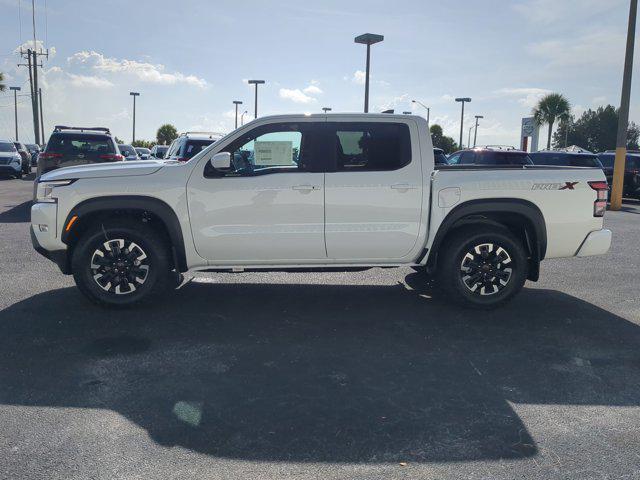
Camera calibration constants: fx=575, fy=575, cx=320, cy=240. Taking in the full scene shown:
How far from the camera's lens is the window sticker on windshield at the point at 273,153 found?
18.7 feet

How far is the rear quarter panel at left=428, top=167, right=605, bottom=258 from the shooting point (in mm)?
5703

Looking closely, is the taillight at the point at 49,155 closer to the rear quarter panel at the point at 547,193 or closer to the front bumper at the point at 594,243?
the rear quarter panel at the point at 547,193

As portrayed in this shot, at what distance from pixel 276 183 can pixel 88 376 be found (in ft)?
8.05

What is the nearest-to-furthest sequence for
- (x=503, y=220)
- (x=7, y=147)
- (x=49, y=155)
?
(x=503, y=220) → (x=49, y=155) → (x=7, y=147)

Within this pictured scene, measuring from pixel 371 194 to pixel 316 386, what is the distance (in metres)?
2.29

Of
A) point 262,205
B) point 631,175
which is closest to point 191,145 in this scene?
point 262,205

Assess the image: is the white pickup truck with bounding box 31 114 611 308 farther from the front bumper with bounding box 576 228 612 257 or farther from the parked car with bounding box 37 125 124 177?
the parked car with bounding box 37 125 124 177

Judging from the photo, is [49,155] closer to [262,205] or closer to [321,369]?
[262,205]

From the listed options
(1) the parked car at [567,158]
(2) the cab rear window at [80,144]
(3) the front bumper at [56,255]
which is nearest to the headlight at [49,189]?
(3) the front bumper at [56,255]

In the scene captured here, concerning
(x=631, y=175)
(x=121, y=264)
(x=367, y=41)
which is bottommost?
(x=121, y=264)

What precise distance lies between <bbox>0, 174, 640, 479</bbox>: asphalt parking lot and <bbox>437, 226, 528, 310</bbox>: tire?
20cm

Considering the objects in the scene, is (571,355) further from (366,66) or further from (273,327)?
(366,66)

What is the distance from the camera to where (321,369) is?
13.9 feet

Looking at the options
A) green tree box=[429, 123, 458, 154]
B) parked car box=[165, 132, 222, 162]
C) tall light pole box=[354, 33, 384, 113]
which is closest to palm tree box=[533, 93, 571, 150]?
green tree box=[429, 123, 458, 154]
